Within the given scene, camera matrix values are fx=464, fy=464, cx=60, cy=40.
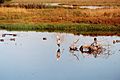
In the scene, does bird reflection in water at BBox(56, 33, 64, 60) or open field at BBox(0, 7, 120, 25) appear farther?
open field at BBox(0, 7, 120, 25)

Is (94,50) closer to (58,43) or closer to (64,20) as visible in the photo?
(58,43)

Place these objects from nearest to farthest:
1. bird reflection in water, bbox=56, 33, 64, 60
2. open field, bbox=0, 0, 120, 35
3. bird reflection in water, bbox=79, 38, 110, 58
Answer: bird reflection in water, bbox=56, 33, 64, 60, bird reflection in water, bbox=79, 38, 110, 58, open field, bbox=0, 0, 120, 35

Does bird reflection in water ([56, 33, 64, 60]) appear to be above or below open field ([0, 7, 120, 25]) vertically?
below

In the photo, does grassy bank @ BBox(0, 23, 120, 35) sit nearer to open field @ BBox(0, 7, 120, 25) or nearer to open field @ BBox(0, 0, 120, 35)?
open field @ BBox(0, 0, 120, 35)

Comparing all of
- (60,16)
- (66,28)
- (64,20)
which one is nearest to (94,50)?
(66,28)

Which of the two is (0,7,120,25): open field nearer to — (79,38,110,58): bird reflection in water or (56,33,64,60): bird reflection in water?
(56,33,64,60): bird reflection in water

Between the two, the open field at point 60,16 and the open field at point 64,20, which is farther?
the open field at point 60,16

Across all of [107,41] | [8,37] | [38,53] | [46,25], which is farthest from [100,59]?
[46,25]

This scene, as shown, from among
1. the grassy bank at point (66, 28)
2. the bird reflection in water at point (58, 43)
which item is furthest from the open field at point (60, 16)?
the bird reflection in water at point (58, 43)

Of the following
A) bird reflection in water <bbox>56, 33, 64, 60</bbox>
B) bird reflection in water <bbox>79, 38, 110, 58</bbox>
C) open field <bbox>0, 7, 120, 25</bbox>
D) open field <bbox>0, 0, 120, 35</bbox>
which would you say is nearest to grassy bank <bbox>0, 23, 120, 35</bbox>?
open field <bbox>0, 0, 120, 35</bbox>

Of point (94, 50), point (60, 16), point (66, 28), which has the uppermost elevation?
point (94, 50)

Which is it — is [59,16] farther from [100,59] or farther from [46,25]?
[100,59]

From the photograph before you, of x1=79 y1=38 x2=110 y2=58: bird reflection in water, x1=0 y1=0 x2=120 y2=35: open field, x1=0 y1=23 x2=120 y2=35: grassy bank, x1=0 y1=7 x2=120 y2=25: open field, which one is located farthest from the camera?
x1=0 y1=7 x2=120 y2=25: open field

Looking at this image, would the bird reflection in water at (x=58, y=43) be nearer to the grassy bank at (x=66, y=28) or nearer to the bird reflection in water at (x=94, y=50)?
the bird reflection in water at (x=94, y=50)
